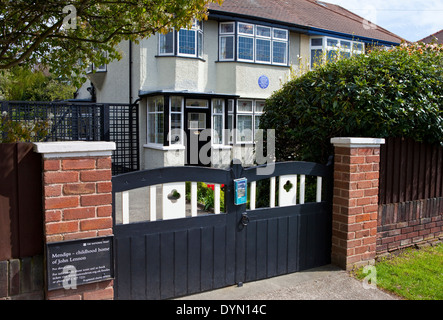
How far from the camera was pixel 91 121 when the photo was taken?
13.5 m

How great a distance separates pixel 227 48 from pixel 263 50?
1.61 metres

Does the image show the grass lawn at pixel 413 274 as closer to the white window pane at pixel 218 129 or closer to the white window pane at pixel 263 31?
the white window pane at pixel 218 129

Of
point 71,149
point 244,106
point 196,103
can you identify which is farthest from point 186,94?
point 71,149

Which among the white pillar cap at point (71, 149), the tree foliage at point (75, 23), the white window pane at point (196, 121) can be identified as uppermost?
the tree foliage at point (75, 23)

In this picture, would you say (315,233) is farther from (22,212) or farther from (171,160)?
(171,160)

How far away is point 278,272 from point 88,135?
35.2ft

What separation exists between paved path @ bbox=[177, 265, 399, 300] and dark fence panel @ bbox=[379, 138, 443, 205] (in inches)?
52.2

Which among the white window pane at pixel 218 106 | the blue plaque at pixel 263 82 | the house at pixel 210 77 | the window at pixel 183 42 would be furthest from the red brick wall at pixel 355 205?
the blue plaque at pixel 263 82

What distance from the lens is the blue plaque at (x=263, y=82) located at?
1549 centimetres

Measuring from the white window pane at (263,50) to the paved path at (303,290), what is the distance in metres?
12.4

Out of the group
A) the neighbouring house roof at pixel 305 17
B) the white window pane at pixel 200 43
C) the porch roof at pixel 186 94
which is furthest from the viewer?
the neighbouring house roof at pixel 305 17

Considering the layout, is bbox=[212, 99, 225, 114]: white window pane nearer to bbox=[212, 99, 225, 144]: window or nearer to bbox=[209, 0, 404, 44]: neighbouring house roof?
bbox=[212, 99, 225, 144]: window
